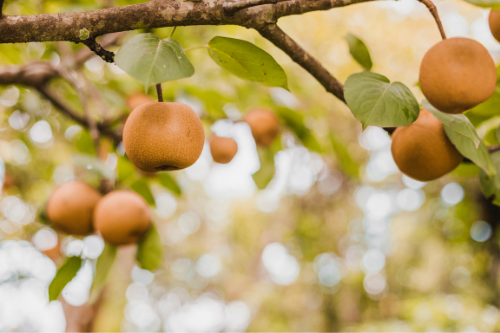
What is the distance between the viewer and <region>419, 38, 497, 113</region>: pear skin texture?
47 centimetres

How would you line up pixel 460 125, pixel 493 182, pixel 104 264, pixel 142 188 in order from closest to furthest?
1. pixel 460 125
2. pixel 493 182
3. pixel 104 264
4. pixel 142 188

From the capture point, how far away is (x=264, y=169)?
1.33 meters

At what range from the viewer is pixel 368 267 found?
6.59 m

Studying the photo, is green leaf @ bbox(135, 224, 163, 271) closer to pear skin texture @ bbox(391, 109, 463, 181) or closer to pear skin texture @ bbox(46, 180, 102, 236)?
pear skin texture @ bbox(46, 180, 102, 236)

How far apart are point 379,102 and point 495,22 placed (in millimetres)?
293

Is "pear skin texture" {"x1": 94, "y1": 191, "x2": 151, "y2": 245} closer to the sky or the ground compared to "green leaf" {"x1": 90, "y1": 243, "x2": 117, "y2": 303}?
closer to the sky

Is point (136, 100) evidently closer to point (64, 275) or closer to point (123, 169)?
point (123, 169)

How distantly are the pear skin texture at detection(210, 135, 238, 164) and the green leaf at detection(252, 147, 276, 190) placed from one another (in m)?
0.12

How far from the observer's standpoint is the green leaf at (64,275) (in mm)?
866

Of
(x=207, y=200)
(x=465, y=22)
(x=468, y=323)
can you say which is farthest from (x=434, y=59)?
(x=207, y=200)

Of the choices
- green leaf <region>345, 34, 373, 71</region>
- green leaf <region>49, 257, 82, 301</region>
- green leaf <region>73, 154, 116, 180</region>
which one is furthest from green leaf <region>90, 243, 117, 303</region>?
green leaf <region>345, 34, 373, 71</region>

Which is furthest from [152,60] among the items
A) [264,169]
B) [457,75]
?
[264,169]

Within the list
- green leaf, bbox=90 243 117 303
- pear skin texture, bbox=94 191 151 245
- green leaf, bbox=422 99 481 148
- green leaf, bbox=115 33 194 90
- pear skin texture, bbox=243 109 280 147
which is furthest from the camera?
pear skin texture, bbox=243 109 280 147

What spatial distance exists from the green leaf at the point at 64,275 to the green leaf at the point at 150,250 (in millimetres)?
195
